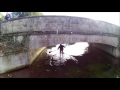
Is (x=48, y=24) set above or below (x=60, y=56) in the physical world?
above

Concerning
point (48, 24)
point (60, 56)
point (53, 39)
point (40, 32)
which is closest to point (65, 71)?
point (53, 39)

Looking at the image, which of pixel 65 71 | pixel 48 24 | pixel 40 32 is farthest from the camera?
pixel 48 24

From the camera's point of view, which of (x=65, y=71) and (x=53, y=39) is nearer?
(x=65, y=71)

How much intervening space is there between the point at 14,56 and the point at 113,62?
998 centimetres

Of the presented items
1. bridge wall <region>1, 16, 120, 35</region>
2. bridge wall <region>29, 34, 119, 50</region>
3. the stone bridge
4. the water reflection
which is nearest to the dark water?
the water reflection

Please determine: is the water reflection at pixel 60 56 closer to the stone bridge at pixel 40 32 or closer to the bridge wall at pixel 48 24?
the stone bridge at pixel 40 32

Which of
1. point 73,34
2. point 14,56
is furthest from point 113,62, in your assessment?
point 14,56

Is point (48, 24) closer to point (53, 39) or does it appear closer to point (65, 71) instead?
point (53, 39)

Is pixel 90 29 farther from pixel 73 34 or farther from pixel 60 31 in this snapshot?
pixel 60 31

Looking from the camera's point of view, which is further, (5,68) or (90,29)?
(90,29)

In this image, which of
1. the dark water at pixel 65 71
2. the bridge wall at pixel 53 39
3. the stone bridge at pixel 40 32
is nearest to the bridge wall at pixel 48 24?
the stone bridge at pixel 40 32

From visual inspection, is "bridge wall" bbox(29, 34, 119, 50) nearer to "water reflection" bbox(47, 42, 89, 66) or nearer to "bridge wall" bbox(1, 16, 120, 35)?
"bridge wall" bbox(1, 16, 120, 35)

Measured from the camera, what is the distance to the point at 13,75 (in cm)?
1158

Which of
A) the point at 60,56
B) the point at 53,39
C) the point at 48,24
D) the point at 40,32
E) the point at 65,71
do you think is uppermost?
the point at 48,24
